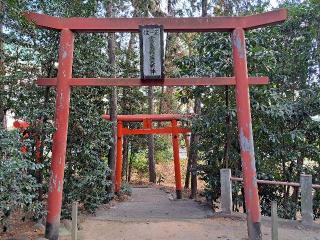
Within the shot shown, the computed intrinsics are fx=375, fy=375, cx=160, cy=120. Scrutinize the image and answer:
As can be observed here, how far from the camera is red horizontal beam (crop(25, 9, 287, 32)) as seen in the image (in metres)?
6.86

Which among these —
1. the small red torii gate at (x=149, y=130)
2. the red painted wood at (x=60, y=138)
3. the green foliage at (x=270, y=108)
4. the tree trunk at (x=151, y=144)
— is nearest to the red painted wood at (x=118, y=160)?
the small red torii gate at (x=149, y=130)

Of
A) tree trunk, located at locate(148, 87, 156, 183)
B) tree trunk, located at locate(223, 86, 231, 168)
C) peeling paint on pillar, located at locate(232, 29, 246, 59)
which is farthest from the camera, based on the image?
tree trunk, located at locate(148, 87, 156, 183)

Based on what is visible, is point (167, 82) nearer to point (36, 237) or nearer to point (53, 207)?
point (53, 207)

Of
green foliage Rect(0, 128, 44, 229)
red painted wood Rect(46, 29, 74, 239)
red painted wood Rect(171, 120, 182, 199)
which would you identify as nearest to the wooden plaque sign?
red painted wood Rect(46, 29, 74, 239)

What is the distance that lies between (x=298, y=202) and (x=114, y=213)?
4773 millimetres

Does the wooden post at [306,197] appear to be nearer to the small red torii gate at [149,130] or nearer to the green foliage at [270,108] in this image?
the green foliage at [270,108]

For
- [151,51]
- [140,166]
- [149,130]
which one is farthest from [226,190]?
[140,166]

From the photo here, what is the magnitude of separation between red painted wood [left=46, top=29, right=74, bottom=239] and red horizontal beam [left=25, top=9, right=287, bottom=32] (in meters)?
0.24

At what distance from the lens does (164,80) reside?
6969 millimetres

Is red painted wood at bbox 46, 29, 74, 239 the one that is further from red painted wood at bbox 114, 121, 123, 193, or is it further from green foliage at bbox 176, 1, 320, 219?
red painted wood at bbox 114, 121, 123, 193

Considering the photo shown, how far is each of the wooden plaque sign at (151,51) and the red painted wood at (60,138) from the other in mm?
1354

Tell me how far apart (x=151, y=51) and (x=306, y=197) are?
4.12 metres

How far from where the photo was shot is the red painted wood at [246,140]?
260 inches

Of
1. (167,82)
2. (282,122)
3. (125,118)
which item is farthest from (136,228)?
(125,118)
